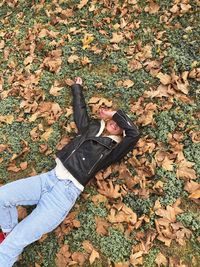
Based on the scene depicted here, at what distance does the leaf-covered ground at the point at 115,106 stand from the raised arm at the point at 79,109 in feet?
1.25

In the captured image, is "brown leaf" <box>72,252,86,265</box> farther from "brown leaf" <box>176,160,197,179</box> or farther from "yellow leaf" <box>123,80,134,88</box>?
"yellow leaf" <box>123,80,134,88</box>

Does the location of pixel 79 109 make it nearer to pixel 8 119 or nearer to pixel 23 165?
pixel 23 165

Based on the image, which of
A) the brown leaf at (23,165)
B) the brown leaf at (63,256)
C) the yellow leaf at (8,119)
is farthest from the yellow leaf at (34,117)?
the brown leaf at (63,256)

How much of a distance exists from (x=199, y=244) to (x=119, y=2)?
187 inches

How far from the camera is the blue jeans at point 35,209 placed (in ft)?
16.0

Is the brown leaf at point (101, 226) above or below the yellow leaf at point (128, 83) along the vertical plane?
below

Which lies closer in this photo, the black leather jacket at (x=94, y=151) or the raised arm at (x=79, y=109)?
the black leather jacket at (x=94, y=151)

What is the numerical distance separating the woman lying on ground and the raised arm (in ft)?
0.56

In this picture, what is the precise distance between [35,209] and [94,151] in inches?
43.2

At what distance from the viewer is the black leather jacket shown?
17.2 ft

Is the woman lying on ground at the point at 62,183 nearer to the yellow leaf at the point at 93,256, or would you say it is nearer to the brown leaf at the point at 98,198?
the brown leaf at the point at 98,198

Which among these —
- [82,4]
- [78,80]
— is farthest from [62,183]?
[82,4]

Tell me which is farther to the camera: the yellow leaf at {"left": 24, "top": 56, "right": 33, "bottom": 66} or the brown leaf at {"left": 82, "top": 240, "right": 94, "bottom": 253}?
the yellow leaf at {"left": 24, "top": 56, "right": 33, "bottom": 66}

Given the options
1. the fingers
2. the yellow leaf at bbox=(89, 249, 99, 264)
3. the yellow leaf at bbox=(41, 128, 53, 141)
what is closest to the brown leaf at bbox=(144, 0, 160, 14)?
the fingers
